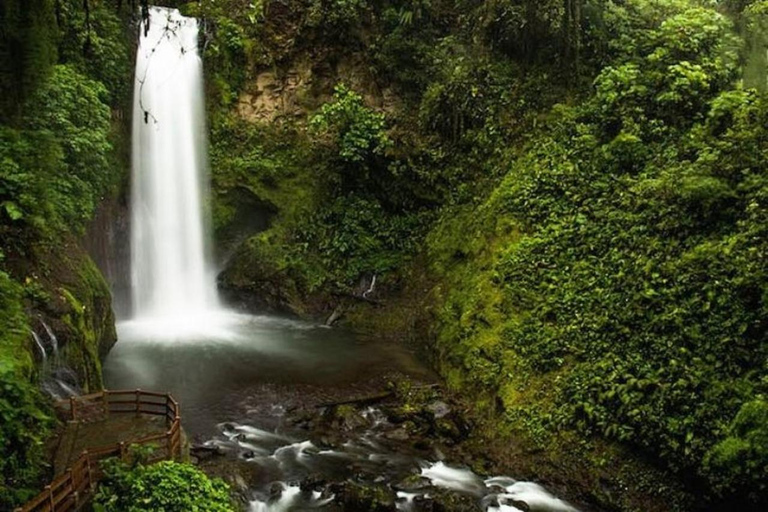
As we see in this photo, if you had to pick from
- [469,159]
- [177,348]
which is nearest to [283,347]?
[177,348]

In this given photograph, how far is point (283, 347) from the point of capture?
53.3ft

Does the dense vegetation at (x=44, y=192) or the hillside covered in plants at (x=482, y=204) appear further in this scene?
the hillside covered in plants at (x=482, y=204)

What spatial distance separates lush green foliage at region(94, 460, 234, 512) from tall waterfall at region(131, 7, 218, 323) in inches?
430

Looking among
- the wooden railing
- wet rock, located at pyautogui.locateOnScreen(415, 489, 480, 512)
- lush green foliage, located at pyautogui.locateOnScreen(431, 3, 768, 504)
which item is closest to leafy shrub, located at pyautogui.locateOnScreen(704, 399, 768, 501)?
lush green foliage, located at pyautogui.locateOnScreen(431, 3, 768, 504)

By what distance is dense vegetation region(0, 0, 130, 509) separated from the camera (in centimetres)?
841

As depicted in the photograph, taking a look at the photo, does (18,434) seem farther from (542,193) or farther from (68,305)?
(542,193)

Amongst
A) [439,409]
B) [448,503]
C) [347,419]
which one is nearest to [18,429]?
[347,419]

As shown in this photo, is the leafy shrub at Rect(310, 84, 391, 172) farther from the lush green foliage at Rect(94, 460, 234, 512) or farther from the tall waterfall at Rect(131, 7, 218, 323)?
the lush green foliage at Rect(94, 460, 234, 512)

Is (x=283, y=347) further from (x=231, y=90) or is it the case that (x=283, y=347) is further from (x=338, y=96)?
(x=231, y=90)

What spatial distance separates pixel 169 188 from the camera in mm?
19828

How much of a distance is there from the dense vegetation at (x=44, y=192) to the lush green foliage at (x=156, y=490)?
3.16 feet

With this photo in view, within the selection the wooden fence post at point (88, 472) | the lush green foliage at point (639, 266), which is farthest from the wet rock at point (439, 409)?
the wooden fence post at point (88, 472)

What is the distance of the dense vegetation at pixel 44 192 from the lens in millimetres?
8406

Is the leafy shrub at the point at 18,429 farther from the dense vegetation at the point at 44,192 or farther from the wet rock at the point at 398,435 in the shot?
the wet rock at the point at 398,435
